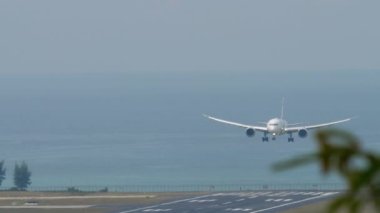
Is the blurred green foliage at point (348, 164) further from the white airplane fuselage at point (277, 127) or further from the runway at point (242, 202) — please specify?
the white airplane fuselage at point (277, 127)

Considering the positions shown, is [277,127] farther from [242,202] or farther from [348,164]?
[348,164]

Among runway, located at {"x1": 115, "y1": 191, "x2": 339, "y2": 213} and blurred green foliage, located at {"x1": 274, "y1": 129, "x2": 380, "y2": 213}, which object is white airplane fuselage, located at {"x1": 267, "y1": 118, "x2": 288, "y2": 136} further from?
blurred green foliage, located at {"x1": 274, "y1": 129, "x2": 380, "y2": 213}

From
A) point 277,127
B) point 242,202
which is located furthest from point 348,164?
point 277,127

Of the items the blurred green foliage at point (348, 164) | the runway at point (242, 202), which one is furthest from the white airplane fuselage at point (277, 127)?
the blurred green foliage at point (348, 164)

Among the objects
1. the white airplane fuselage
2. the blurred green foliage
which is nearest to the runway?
the white airplane fuselage

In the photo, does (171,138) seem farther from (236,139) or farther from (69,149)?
(69,149)

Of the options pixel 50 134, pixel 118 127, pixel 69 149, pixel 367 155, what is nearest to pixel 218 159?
pixel 69 149
